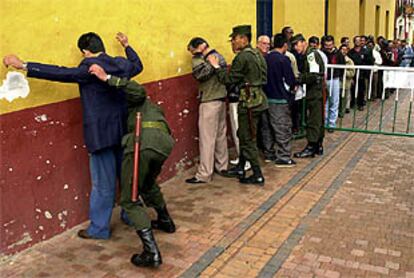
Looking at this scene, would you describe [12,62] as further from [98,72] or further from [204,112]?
[204,112]

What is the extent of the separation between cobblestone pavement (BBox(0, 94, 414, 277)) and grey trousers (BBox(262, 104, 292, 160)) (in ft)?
1.22

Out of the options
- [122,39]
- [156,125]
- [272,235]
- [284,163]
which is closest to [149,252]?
[156,125]

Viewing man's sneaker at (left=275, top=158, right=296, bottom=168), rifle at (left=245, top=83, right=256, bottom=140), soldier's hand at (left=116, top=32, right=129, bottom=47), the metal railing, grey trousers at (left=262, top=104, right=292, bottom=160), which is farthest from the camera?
the metal railing

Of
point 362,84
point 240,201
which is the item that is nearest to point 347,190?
point 240,201

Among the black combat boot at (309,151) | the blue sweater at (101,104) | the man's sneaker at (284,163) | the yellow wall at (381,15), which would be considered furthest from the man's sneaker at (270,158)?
the yellow wall at (381,15)

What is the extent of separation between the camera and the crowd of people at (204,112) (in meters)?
4.18

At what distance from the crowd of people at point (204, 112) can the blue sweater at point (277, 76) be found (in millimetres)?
14

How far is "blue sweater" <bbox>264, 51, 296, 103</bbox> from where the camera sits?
22.5 ft

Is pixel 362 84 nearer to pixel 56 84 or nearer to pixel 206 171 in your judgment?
pixel 206 171

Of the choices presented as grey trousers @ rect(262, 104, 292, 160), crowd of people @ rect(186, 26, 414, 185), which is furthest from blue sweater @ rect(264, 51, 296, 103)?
grey trousers @ rect(262, 104, 292, 160)

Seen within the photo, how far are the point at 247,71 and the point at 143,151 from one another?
2.37 metres

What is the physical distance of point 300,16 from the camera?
1052 cm

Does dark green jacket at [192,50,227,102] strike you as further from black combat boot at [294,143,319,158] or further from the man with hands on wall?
black combat boot at [294,143,319,158]

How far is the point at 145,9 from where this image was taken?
5625 millimetres
